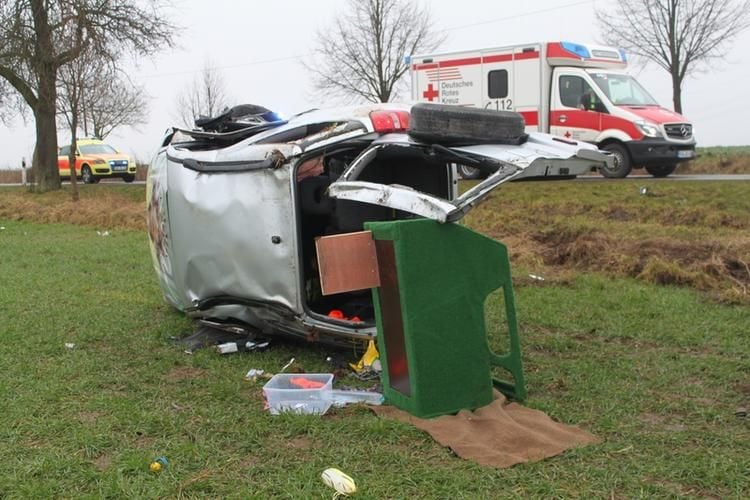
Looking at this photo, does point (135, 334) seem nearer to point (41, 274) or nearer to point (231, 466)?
point (231, 466)

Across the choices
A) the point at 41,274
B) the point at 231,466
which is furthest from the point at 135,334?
the point at 41,274

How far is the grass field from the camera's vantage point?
3262 millimetres

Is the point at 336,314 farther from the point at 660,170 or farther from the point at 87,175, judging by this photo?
the point at 87,175

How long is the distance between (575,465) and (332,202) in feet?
8.90

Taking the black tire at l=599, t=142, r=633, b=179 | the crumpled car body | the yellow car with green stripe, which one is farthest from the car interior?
the yellow car with green stripe

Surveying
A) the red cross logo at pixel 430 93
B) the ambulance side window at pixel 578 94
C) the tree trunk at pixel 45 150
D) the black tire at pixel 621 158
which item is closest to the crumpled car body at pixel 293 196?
the black tire at pixel 621 158

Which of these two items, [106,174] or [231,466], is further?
[106,174]

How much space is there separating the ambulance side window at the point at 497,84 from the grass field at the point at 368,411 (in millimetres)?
8457

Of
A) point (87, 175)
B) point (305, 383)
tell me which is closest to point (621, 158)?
point (305, 383)

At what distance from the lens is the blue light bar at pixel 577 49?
16.3 metres

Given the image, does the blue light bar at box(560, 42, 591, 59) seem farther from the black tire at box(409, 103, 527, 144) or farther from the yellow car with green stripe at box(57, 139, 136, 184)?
the yellow car with green stripe at box(57, 139, 136, 184)

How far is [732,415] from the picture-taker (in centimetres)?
401

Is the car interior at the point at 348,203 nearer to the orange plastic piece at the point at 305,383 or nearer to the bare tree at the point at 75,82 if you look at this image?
the orange plastic piece at the point at 305,383

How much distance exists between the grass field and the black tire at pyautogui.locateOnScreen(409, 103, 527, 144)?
1.60 m
